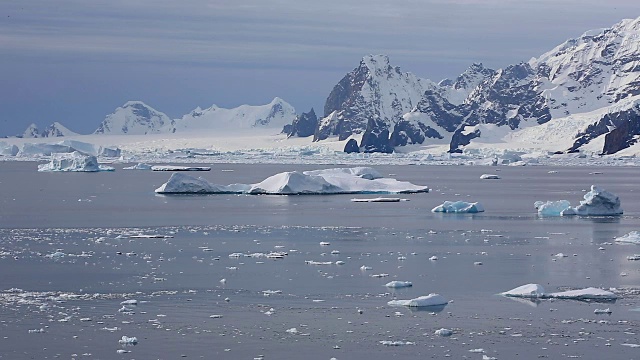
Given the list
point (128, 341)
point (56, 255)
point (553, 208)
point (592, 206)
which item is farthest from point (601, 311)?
point (553, 208)

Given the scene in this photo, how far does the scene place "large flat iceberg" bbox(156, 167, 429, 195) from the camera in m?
54.1

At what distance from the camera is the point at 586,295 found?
20.1m

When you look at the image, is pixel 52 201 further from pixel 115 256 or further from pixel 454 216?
pixel 115 256

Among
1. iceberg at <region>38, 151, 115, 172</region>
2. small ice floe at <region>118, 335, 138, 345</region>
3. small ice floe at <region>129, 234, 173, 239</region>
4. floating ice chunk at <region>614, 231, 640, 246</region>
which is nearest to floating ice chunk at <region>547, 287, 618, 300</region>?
small ice floe at <region>118, 335, 138, 345</region>

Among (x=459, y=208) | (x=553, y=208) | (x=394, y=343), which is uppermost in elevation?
(x=553, y=208)

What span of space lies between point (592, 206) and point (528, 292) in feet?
65.3

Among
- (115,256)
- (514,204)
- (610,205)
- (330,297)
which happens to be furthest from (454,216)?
(330,297)

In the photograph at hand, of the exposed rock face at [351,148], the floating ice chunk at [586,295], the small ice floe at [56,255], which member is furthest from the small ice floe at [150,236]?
the exposed rock face at [351,148]

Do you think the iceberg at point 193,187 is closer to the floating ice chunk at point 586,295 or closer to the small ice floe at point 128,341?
the floating ice chunk at point 586,295

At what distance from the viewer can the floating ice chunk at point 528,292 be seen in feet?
66.1

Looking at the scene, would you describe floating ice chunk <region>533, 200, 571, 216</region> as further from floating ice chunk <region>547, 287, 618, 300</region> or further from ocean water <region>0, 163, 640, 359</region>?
floating ice chunk <region>547, 287, 618, 300</region>

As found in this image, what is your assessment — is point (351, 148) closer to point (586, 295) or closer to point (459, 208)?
point (459, 208)

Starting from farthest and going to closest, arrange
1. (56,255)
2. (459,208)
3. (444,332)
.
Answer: (459,208) → (56,255) → (444,332)

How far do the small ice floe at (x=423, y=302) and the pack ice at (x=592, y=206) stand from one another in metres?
19.8
